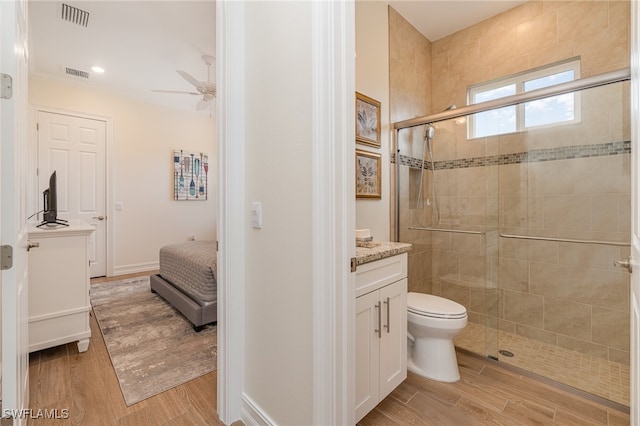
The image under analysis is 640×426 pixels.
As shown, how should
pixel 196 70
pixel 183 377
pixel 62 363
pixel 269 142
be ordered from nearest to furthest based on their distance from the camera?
pixel 269 142 < pixel 183 377 < pixel 62 363 < pixel 196 70

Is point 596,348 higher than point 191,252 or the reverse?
the reverse

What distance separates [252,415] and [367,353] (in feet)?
2.13

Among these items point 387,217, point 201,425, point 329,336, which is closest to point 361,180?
point 387,217

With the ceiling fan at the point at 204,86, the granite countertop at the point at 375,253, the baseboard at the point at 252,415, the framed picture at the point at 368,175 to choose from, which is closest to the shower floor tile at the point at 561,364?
the granite countertop at the point at 375,253

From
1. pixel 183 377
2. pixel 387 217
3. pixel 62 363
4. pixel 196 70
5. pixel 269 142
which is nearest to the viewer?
pixel 269 142

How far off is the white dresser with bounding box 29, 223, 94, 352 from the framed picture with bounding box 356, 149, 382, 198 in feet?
6.72

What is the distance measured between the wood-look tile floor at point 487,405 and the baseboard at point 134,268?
424cm

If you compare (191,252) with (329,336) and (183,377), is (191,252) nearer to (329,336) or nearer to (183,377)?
(183,377)

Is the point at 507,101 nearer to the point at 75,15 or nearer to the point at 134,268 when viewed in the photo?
the point at 75,15

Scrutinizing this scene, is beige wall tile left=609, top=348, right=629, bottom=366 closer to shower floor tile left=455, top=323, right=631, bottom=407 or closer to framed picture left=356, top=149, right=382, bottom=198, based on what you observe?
shower floor tile left=455, top=323, right=631, bottom=407

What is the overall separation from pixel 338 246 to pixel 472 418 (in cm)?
130

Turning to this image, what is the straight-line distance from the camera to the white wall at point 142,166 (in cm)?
410

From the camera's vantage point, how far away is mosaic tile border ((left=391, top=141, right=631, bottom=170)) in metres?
2.05

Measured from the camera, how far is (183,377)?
→ 1.87 metres
